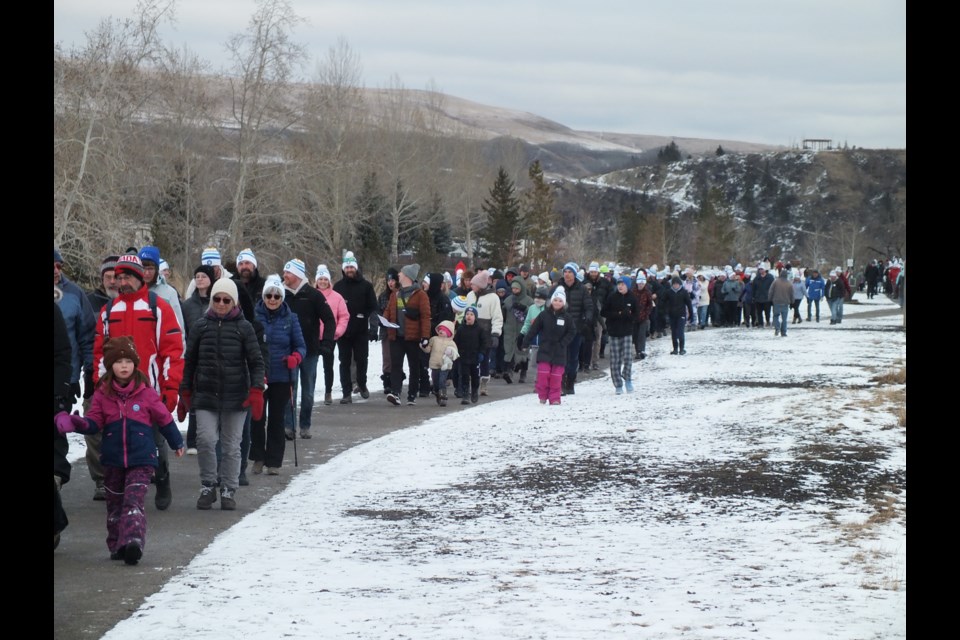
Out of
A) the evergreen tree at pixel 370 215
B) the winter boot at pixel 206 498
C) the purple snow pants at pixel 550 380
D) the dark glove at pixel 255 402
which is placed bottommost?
the winter boot at pixel 206 498

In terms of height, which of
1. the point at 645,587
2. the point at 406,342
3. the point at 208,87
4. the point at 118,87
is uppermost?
the point at 208,87

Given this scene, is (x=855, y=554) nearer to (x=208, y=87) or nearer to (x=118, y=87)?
(x=118, y=87)

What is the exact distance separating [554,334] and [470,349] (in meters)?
1.27

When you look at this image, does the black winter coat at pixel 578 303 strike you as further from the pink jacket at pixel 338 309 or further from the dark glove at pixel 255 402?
the dark glove at pixel 255 402

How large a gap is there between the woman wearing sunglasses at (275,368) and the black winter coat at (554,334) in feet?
20.8

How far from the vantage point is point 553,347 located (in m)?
17.9

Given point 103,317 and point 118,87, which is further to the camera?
point 118,87

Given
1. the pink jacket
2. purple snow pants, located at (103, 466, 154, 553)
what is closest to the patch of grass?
the pink jacket

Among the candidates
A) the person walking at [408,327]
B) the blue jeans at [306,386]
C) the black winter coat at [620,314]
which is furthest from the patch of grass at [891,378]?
the blue jeans at [306,386]

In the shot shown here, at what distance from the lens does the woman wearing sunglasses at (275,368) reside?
466 inches

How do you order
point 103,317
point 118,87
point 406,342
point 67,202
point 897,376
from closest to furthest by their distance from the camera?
1. point 103,317
2. point 406,342
3. point 897,376
4. point 67,202
5. point 118,87
